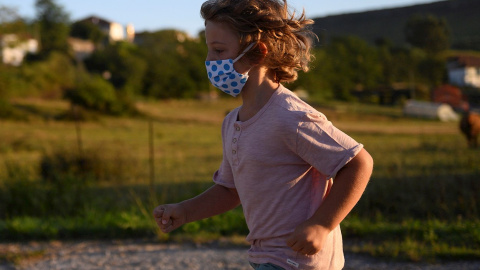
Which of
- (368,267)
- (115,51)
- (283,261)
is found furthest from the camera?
(115,51)

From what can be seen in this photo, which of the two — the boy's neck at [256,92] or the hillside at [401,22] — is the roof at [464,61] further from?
the boy's neck at [256,92]

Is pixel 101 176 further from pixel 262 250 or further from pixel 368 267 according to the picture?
pixel 262 250

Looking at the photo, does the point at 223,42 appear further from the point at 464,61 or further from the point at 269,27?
the point at 464,61

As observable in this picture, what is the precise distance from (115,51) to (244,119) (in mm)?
51249

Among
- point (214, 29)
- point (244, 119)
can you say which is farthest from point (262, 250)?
point (214, 29)

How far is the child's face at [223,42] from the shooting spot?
7.36 ft

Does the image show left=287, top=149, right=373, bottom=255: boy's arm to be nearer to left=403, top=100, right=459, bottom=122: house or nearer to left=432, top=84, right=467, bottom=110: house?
left=432, top=84, right=467, bottom=110: house

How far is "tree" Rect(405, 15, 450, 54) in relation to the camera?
38.1 ft

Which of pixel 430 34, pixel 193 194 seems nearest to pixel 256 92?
pixel 193 194

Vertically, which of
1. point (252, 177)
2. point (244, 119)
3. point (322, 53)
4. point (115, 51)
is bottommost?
point (115, 51)

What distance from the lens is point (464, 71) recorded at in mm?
11820

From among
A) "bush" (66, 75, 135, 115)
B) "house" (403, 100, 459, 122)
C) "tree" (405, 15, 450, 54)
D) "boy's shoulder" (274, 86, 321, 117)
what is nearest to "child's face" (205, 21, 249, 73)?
"boy's shoulder" (274, 86, 321, 117)

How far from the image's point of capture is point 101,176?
11719 mm

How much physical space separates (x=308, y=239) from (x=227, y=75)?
0.68 metres
